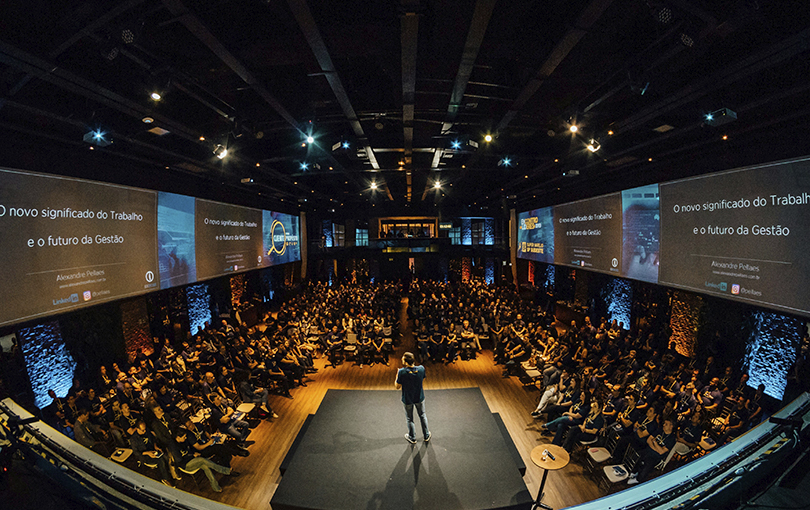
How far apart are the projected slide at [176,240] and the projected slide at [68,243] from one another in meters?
0.35

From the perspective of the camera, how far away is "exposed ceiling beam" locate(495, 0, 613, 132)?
92.4 inches

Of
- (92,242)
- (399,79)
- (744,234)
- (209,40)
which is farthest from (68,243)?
(744,234)

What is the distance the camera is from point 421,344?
29.8 ft

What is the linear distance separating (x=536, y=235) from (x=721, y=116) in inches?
361

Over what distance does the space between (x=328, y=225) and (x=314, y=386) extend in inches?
529

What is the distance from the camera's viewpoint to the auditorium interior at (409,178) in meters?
2.72

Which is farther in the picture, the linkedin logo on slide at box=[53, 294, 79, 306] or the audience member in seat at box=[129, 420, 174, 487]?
the linkedin logo on slide at box=[53, 294, 79, 306]

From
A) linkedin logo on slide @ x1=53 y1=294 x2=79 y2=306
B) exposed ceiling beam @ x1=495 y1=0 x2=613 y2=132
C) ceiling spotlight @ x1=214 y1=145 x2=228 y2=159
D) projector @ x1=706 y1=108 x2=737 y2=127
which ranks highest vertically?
exposed ceiling beam @ x1=495 y1=0 x2=613 y2=132

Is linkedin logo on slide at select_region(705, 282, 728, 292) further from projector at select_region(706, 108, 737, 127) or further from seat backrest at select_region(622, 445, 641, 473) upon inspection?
seat backrest at select_region(622, 445, 641, 473)

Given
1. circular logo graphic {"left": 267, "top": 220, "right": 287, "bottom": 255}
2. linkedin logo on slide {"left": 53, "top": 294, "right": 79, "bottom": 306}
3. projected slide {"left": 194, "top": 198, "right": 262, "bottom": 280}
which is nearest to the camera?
linkedin logo on slide {"left": 53, "top": 294, "right": 79, "bottom": 306}

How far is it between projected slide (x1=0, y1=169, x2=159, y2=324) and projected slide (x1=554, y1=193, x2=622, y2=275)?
1148cm

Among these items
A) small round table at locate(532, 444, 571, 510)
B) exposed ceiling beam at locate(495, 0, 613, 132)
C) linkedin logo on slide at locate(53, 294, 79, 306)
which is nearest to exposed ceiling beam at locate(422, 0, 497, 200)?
exposed ceiling beam at locate(495, 0, 613, 132)

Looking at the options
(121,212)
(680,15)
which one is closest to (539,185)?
(680,15)

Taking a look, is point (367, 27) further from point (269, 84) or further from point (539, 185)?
point (539, 185)
